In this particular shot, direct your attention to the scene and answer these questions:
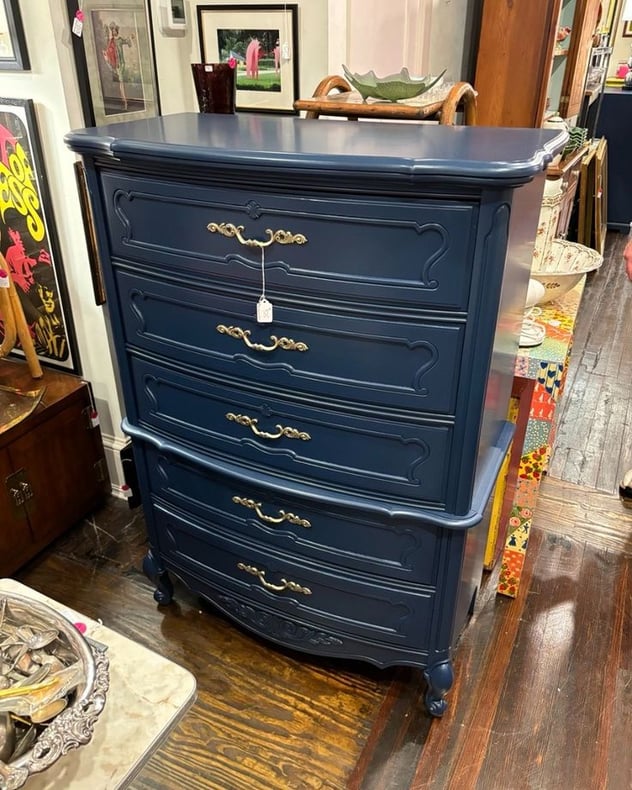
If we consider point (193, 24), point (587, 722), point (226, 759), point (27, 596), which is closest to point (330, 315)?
point (27, 596)

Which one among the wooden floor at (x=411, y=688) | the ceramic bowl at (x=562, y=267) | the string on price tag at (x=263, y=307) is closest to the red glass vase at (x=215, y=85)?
the string on price tag at (x=263, y=307)

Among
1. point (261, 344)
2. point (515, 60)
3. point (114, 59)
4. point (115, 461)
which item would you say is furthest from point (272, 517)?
point (515, 60)

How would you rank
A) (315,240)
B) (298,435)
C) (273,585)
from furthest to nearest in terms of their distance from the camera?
(273,585) → (298,435) → (315,240)

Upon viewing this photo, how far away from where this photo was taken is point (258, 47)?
1907mm

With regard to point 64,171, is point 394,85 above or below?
above

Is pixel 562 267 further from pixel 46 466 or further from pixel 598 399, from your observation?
pixel 46 466

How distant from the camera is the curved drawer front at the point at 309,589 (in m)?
1.41

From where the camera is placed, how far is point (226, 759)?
148 cm

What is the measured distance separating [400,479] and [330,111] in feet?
3.04

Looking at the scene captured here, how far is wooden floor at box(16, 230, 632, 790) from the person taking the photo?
1451 millimetres

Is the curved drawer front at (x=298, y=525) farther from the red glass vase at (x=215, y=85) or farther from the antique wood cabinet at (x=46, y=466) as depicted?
the red glass vase at (x=215, y=85)

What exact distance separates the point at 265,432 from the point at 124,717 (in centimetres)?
60

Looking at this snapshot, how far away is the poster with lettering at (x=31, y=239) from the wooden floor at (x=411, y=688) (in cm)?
63

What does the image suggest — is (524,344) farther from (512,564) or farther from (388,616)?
(388,616)
